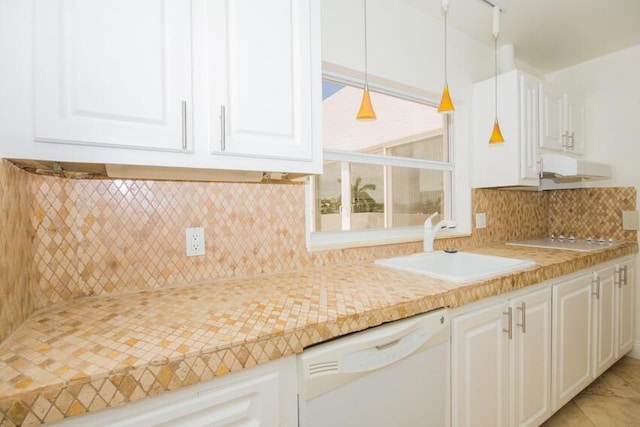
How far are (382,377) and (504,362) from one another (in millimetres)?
793

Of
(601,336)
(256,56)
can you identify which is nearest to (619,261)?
(601,336)

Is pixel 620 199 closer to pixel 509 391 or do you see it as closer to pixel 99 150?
pixel 509 391

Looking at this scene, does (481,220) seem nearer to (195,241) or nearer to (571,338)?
(571,338)

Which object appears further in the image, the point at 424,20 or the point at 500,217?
the point at 500,217

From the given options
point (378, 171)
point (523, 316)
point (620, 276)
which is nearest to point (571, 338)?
point (523, 316)

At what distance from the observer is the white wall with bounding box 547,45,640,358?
2.50 meters

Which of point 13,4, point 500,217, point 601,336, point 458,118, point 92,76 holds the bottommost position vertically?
point 601,336

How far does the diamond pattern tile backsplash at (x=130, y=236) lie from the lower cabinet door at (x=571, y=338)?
112cm

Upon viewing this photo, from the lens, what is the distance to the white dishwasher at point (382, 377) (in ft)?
2.76

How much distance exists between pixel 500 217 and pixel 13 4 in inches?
114

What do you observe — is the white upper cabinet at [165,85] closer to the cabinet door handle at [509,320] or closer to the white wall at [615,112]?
the cabinet door handle at [509,320]

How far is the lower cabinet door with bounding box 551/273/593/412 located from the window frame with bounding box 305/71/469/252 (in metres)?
0.70

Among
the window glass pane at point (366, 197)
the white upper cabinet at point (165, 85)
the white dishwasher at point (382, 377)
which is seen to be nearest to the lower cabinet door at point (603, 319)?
the window glass pane at point (366, 197)

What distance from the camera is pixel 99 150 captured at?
2.72 ft
